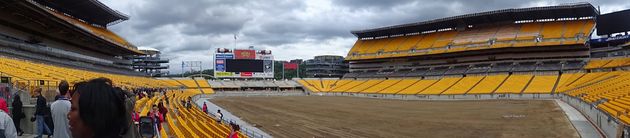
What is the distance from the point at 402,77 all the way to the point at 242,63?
2521 cm

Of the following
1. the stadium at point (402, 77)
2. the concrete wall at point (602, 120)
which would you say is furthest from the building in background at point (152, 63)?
the concrete wall at point (602, 120)

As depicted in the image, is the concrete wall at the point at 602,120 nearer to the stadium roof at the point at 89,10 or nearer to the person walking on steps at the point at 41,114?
the person walking on steps at the point at 41,114

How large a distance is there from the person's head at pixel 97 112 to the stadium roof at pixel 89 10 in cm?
5992

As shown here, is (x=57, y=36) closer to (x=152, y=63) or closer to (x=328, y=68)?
(x=152, y=63)

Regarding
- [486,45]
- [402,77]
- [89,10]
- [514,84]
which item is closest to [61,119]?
[514,84]

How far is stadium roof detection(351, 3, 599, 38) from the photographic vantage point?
61544 mm

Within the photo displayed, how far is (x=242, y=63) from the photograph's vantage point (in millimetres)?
78812

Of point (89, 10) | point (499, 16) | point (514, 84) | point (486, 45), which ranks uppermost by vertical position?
point (89, 10)

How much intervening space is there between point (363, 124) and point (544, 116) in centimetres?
960

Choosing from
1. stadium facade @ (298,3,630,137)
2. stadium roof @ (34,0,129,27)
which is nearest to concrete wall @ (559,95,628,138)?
stadium facade @ (298,3,630,137)

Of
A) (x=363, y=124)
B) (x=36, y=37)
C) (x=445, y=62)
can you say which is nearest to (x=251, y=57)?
(x=445, y=62)

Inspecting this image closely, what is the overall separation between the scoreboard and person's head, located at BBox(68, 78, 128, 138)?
76215 millimetres

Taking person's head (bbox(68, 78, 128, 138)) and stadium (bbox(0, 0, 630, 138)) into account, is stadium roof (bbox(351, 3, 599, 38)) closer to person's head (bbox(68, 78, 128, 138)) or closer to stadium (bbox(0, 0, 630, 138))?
stadium (bbox(0, 0, 630, 138))

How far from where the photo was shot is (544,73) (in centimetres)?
5547
